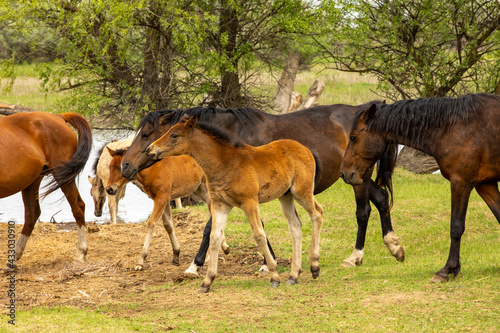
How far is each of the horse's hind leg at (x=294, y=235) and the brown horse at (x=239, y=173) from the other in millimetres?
12

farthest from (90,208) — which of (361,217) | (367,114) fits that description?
(367,114)

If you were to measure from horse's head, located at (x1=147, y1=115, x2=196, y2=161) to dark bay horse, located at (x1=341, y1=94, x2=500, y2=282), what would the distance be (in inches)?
83.0

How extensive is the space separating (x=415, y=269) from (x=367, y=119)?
6.53ft

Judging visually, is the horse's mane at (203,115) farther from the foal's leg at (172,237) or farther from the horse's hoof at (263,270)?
the horse's hoof at (263,270)

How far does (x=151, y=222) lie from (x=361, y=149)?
3.01 meters

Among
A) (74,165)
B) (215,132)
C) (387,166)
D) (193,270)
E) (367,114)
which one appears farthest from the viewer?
(387,166)

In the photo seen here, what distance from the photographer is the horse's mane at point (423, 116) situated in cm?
661

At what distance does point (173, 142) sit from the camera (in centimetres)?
617

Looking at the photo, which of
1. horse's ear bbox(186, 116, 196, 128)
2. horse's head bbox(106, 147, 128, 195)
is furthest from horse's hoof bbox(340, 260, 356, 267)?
horse's head bbox(106, 147, 128, 195)

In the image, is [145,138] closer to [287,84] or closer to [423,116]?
[423,116]

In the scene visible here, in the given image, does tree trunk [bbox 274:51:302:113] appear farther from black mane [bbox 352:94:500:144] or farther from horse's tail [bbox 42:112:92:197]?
black mane [bbox 352:94:500:144]

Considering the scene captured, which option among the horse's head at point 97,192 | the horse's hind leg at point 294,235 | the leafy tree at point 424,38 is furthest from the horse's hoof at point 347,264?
the leafy tree at point 424,38

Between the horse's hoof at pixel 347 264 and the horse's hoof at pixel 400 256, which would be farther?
the horse's hoof at pixel 400 256

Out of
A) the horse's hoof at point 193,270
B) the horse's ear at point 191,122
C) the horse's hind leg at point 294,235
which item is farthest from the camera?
the horse's hoof at point 193,270
